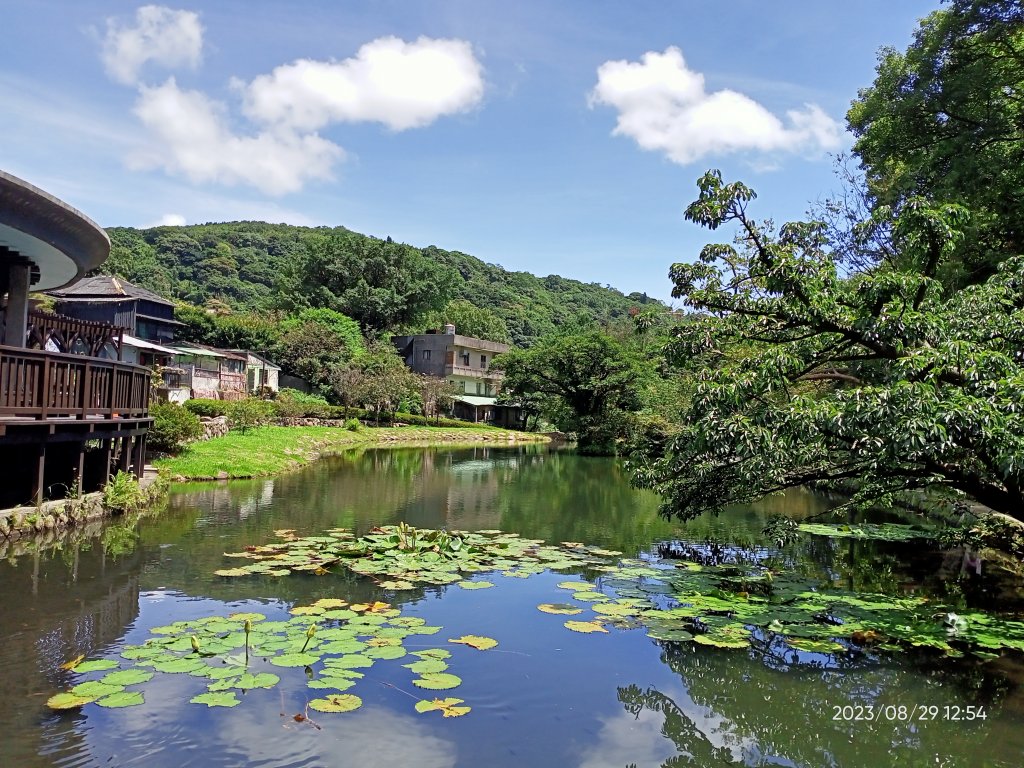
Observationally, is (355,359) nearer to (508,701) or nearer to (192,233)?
(508,701)

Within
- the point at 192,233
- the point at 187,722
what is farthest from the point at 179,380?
the point at 192,233

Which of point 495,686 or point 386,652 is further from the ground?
point 386,652

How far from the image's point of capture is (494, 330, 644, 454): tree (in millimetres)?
38500

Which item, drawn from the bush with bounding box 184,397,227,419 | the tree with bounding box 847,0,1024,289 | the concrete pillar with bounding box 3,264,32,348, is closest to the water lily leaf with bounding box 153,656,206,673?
the concrete pillar with bounding box 3,264,32,348

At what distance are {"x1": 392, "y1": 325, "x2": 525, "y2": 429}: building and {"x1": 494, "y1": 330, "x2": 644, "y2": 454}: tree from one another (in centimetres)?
1087

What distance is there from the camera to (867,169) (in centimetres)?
1838

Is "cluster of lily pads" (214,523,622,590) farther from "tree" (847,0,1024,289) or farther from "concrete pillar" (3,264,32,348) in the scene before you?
"tree" (847,0,1024,289)

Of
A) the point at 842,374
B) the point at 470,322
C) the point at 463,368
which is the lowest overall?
the point at 842,374

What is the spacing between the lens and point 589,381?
39.9 metres

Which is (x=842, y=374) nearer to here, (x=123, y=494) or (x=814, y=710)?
(x=814, y=710)

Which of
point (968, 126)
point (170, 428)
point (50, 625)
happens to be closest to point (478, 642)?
point (50, 625)

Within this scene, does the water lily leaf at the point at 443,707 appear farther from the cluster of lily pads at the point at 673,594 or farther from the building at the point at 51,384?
the building at the point at 51,384

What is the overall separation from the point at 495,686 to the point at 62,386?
8256 mm

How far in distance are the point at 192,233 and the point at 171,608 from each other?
89.7 meters
